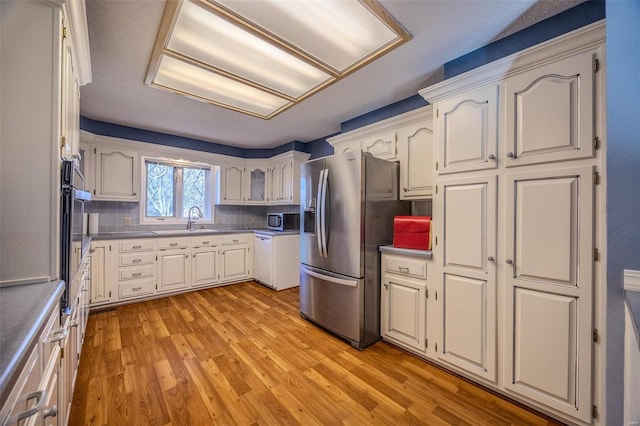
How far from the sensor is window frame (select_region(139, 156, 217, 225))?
12.4 ft

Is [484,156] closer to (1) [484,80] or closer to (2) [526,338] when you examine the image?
(1) [484,80]

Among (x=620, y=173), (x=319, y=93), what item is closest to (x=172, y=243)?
(x=319, y=93)

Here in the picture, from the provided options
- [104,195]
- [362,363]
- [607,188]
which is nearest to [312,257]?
[362,363]

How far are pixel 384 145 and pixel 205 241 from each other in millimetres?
2912

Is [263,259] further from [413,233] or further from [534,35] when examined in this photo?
[534,35]

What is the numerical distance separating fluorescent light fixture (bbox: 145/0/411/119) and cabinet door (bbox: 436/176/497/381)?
3.85 ft

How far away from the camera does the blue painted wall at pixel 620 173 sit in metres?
1.16

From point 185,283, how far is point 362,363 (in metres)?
2.81

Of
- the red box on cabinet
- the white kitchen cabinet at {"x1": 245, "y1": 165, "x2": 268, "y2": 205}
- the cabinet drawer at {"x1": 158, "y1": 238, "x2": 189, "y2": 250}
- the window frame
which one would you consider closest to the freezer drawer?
the red box on cabinet

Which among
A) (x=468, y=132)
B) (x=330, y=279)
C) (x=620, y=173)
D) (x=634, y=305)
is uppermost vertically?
(x=468, y=132)

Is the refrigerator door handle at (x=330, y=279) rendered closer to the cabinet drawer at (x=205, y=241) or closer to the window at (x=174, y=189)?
the cabinet drawer at (x=205, y=241)

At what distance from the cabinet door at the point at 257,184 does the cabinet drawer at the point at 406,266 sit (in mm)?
3011

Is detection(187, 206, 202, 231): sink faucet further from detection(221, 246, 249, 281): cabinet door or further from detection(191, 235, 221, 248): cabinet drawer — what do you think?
detection(221, 246, 249, 281): cabinet door

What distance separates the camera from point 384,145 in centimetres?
272
